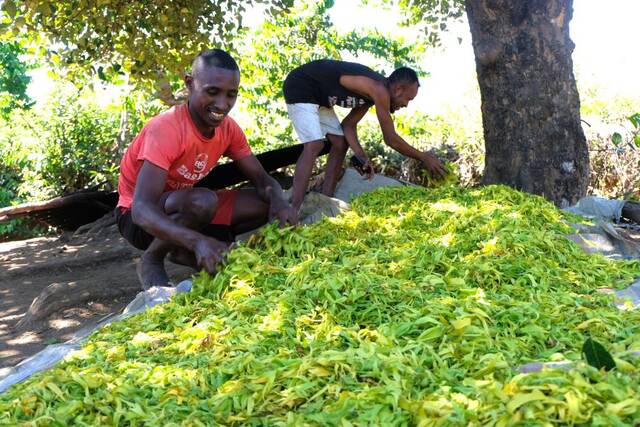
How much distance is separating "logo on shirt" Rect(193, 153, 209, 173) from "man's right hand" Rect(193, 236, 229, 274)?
0.81 metres

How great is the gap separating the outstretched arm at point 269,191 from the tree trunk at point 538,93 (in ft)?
7.01

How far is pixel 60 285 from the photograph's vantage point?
4.67 metres

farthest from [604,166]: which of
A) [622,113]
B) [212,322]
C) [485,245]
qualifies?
[212,322]

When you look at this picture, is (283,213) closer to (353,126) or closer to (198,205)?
(198,205)

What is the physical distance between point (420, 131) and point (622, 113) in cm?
226

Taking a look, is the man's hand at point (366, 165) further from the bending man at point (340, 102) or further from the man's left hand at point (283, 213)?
the man's left hand at point (283, 213)

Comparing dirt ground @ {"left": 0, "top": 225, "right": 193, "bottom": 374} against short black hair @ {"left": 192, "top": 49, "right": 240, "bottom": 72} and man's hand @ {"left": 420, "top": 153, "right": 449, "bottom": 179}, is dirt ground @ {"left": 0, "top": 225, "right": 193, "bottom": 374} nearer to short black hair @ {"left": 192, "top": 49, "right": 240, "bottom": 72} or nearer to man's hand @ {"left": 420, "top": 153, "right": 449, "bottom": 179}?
short black hair @ {"left": 192, "top": 49, "right": 240, "bottom": 72}

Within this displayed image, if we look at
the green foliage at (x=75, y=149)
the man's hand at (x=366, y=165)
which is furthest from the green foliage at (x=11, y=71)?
the man's hand at (x=366, y=165)

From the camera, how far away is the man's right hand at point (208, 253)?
2.92m

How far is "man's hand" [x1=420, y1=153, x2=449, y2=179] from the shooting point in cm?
522

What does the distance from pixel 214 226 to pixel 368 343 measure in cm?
215

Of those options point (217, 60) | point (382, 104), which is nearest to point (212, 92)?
point (217, 60)

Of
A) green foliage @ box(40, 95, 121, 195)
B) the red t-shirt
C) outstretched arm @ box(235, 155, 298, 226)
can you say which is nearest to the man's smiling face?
the red t-shirt

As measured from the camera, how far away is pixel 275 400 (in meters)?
1.80
